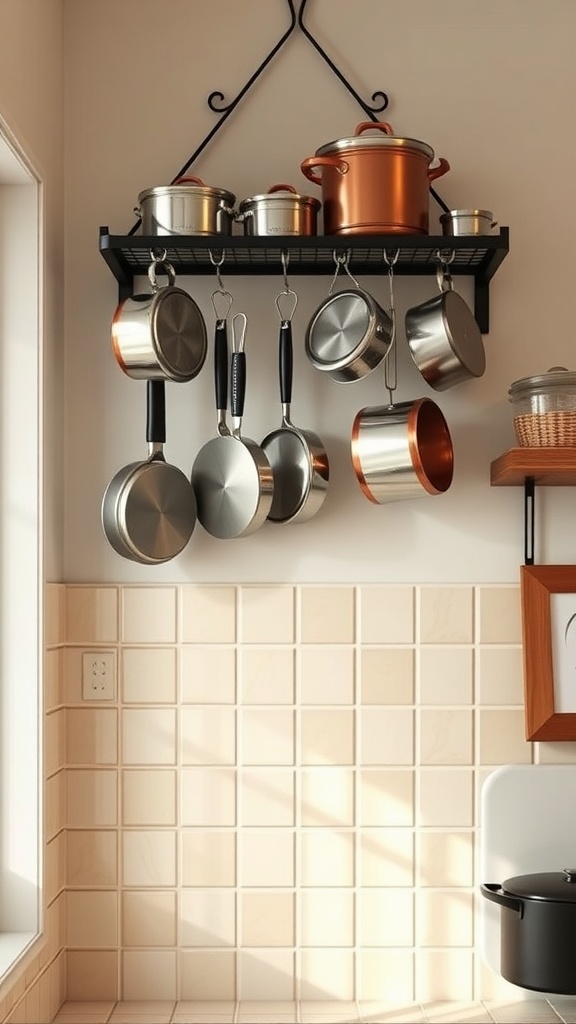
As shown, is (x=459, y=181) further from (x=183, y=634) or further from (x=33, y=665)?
(x=33, y=665)

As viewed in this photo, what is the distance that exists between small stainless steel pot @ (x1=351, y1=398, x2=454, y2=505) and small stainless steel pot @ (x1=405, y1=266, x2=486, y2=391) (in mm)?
58

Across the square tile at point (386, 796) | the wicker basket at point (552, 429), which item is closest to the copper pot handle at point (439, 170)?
the wicker basket at point (552, 429)

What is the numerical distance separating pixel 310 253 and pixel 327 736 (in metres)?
0.82

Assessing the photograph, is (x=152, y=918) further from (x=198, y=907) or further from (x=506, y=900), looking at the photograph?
(x=506, y=900)

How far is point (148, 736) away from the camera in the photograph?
2.05 metres

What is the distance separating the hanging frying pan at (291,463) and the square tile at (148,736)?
40cm

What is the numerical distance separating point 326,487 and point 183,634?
0.36m

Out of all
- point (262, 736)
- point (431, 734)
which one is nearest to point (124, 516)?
point (262, 736)

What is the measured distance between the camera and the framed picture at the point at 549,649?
200cm

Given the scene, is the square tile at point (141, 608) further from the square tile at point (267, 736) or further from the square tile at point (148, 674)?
the square tile at point (267, 736)

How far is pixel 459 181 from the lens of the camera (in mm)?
2076

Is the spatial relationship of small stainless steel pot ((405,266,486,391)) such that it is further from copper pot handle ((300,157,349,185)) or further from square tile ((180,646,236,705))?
square tile ((180,646,236,705))

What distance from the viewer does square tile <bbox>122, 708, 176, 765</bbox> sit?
204 cm

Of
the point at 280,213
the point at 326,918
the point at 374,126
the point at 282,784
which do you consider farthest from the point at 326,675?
the point at 374,126
